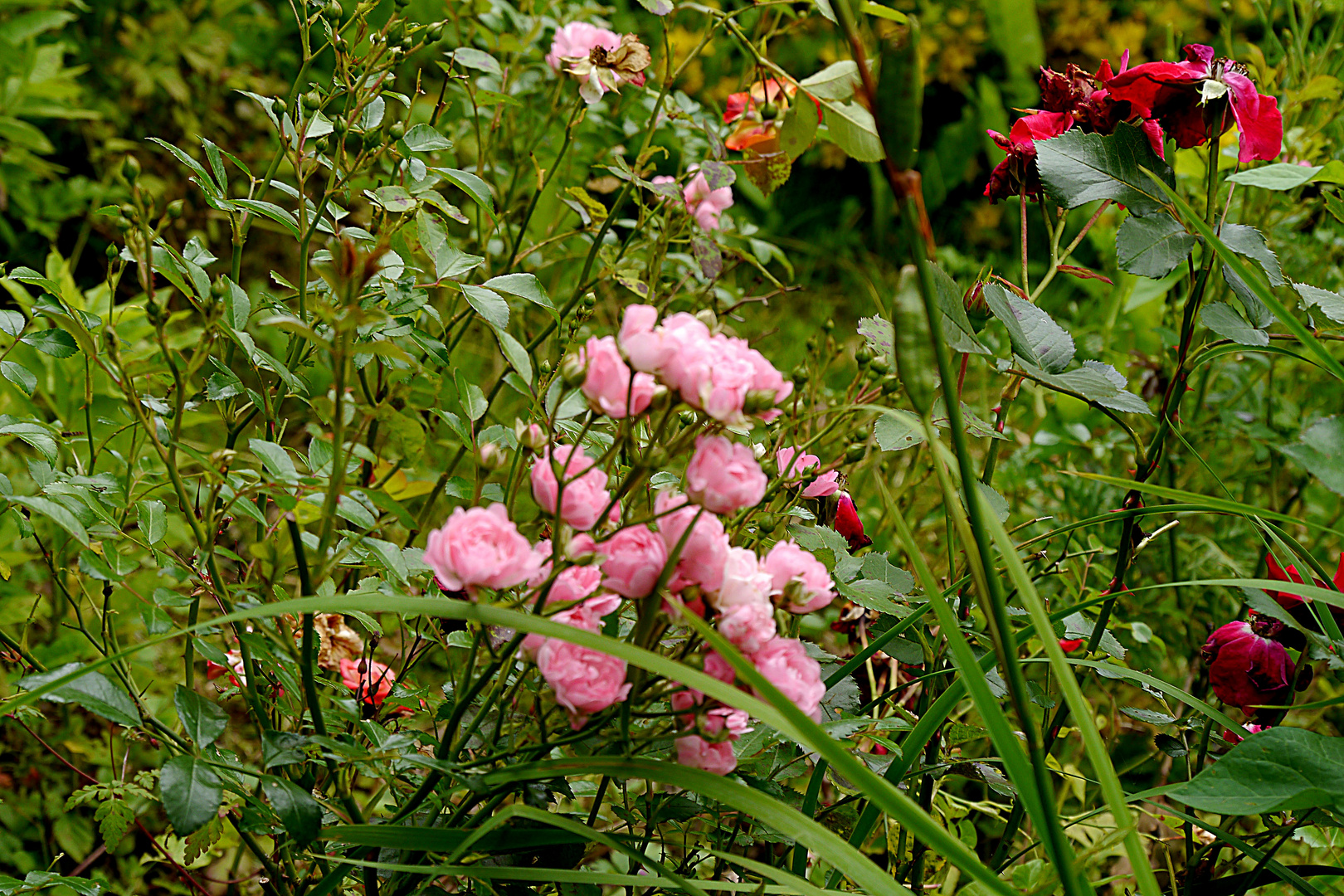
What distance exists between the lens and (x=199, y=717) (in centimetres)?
49

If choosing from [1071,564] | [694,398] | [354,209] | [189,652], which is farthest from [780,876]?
[354,209]

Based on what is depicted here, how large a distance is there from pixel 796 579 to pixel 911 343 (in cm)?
14

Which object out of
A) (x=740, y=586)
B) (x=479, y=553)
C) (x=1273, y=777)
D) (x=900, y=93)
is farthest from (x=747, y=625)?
(x=1273, y=777)

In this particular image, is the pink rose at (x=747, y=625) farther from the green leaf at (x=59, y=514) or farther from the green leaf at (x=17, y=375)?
the green leaf at (x=17, y=375)

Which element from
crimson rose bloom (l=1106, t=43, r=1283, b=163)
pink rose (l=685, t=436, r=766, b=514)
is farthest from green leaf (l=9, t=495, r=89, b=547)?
crimson rose bloom (l=1106, t=43, r=1283, b=163)

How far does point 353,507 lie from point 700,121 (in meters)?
0.64

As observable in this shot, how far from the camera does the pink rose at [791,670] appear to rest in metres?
0.43

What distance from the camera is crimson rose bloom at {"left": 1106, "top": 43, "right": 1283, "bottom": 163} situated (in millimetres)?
653

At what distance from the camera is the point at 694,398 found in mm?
411

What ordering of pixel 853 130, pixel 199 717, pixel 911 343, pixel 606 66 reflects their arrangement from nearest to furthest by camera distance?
pixel 911 343 → pixel 199 717 → pixel 853 130 → pixel 606 66

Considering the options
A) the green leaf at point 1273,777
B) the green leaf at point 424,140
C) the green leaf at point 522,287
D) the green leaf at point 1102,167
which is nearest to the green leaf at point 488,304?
the green leaf at point 522,287

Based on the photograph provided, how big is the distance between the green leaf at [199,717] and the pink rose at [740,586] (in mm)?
265

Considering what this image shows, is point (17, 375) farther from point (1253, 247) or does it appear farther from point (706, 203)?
point (1253, 247)

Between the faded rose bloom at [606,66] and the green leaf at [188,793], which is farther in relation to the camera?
the faded rose bloom at [606,66]
